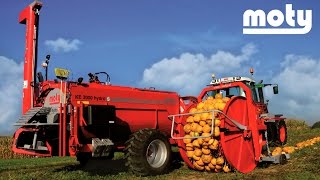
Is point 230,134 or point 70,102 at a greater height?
point 70,102

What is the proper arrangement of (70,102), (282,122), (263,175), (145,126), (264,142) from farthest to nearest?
(282,122), (145,126), (264,142), (70,102), (263,175)

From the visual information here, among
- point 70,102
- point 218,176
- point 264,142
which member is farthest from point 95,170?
point 264,142

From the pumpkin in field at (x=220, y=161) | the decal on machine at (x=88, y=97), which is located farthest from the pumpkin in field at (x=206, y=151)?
the decal on machine at (x=88, y=97)

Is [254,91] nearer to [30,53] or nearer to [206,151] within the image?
[206,151]

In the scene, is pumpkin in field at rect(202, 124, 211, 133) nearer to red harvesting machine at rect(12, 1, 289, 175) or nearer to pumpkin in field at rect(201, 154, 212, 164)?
red harvesting machine at rect(12, 1, 289, 175)

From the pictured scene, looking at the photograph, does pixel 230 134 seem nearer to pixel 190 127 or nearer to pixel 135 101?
pixel 190 127

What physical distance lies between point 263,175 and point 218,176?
41.9 inches

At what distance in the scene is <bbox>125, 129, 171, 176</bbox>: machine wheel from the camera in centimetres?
986

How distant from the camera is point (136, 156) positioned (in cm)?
988

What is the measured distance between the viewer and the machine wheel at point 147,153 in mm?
9859

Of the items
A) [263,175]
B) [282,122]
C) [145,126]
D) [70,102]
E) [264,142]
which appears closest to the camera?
[263,175]

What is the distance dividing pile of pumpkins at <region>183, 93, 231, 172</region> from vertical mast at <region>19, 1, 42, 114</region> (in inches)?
187

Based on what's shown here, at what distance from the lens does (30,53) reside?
12031 mm

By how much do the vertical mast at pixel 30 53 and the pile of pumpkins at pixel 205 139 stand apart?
476 centimetres
